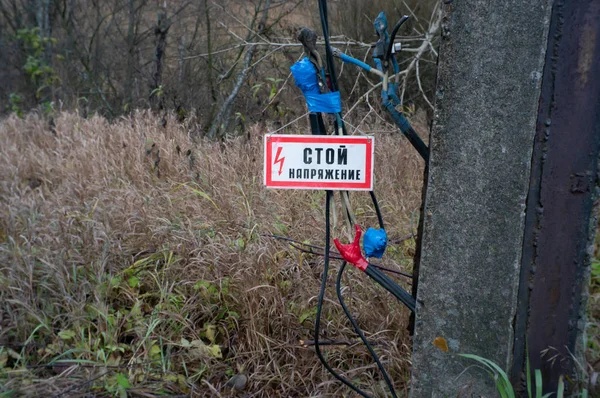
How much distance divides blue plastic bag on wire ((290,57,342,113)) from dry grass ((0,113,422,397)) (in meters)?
1.05

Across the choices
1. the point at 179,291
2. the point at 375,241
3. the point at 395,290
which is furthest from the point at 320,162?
the point at 179,291

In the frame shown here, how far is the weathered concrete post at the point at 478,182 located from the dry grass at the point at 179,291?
607 millimetres

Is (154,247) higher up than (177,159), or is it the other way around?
(177,159)

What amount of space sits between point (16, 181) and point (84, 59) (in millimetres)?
4835

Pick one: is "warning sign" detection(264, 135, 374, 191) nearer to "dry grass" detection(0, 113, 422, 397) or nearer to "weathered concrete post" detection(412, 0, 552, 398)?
"weathered concrete post" detection(412, 0, 552, 398)

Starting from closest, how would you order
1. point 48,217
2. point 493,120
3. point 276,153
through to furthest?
point 493,120
point 276,153
point 48,217

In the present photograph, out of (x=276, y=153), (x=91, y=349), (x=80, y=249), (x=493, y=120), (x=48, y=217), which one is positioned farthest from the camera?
(x=48, y=217)

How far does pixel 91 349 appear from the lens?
246 cm

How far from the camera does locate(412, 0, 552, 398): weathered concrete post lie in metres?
1.50

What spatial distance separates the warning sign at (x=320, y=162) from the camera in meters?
1.76

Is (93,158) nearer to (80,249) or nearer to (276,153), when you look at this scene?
(80,249)

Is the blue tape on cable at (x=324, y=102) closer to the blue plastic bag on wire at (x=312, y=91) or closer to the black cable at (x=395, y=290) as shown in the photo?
the blue plastic bag on wire at (x=312, y=91)

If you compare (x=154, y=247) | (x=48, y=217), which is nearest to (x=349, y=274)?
(x=154, y=247)

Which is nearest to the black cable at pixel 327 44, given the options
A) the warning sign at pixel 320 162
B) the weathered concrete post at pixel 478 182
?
the warning sign at pixel 320 162
